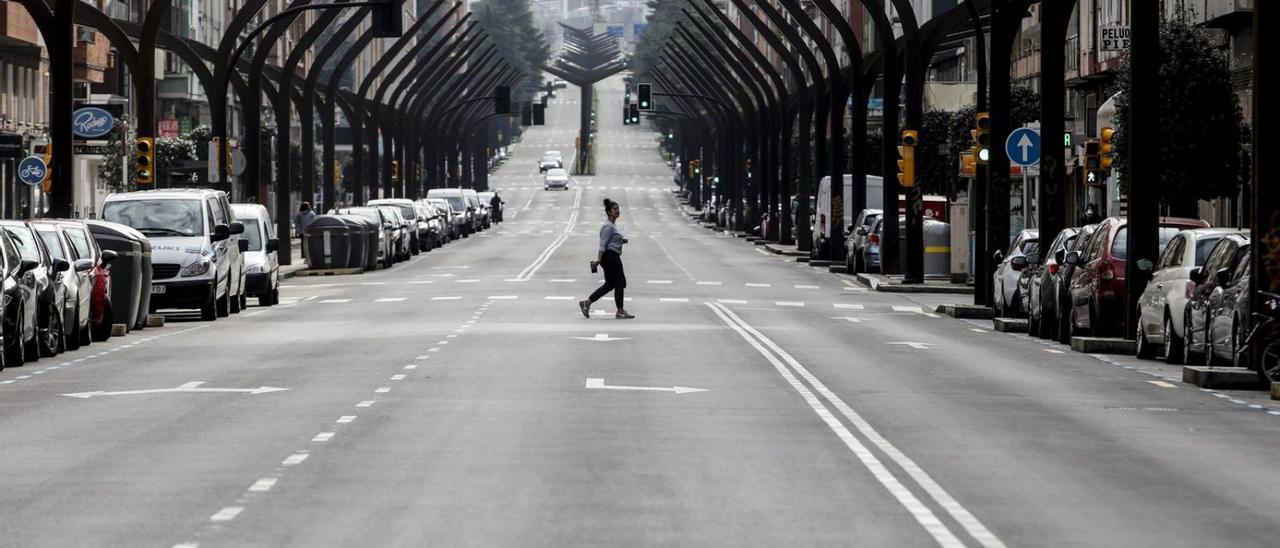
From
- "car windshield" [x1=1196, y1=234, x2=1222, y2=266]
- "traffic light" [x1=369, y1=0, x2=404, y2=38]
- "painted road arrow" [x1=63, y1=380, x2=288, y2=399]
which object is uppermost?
"traffic light" [x1=369, y1=0, x2=404, y2=38]

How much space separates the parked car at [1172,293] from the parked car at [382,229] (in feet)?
120

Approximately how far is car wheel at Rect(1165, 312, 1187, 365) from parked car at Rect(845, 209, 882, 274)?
100 feet

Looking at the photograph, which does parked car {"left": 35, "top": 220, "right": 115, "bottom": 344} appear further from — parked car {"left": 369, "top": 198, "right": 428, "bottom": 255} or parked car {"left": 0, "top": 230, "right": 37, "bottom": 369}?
parked car {"left": 369, "top": 198, "right": 428, "bottom": 255}

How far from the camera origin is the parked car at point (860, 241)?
184ft

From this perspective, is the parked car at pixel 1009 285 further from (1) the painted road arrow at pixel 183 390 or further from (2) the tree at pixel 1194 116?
(1) the painted road arrow at pixel 183 390

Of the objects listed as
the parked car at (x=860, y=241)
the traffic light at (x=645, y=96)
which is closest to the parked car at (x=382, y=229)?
the parked car at (x=860, y=241)

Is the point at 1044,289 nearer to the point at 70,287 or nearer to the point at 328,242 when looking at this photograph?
Answer: the point at 70,287

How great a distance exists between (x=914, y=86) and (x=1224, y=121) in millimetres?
6121

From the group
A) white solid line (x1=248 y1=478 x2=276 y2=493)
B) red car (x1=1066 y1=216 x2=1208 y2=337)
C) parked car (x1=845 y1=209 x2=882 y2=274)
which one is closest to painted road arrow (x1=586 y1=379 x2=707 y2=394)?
white solid line (x1=248 y1=478 x2=276 y2=493)

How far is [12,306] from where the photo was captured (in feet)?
78.4

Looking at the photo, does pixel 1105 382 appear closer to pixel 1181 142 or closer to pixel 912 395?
pixel 912 395

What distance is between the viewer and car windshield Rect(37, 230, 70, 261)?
90.1 feet

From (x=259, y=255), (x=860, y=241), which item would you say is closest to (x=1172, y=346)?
(x=259, y=255)

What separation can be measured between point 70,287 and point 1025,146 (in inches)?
618
